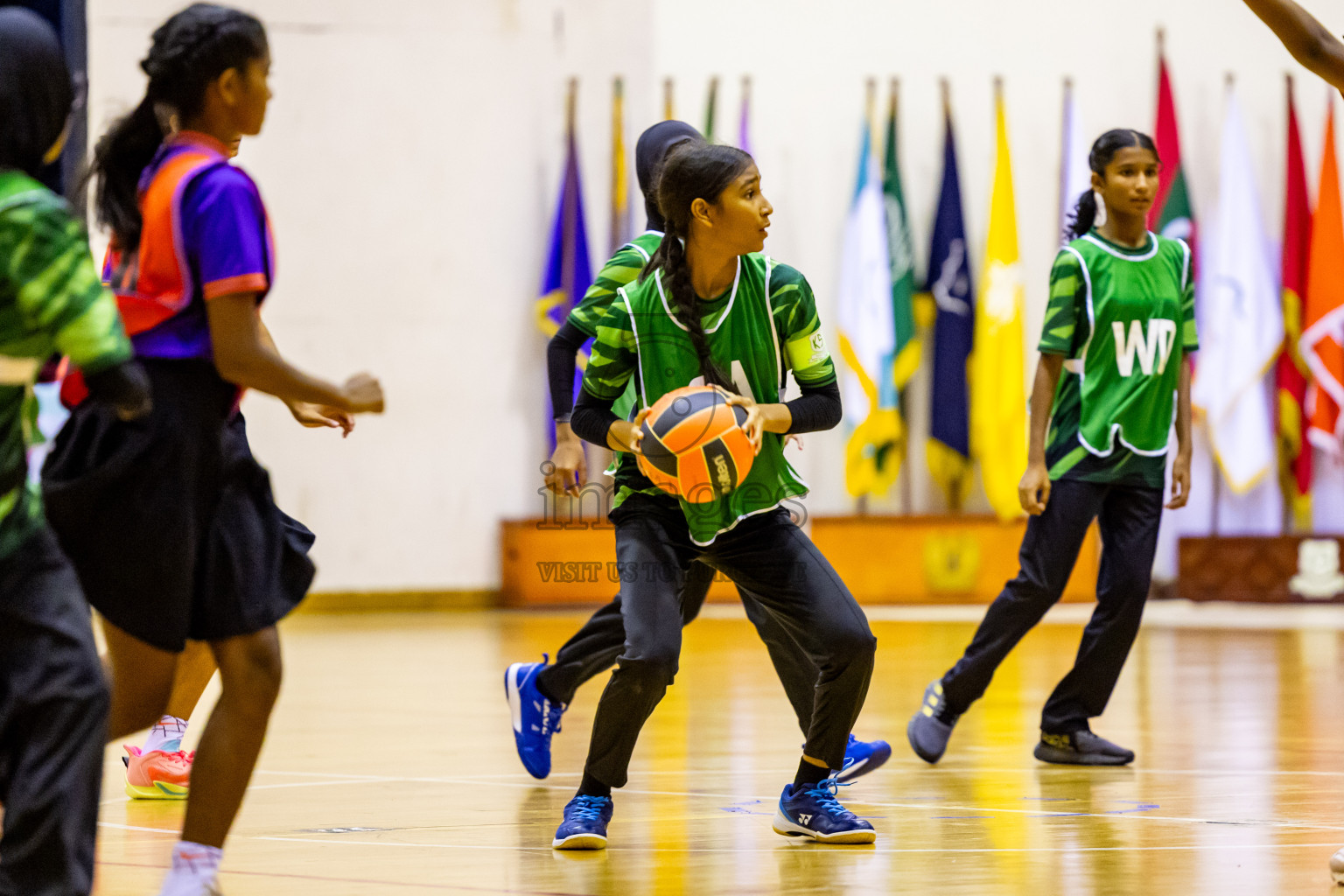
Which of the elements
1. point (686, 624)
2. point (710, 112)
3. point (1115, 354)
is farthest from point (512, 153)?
point (686, 624)

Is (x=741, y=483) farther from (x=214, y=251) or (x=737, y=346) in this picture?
(x=214, y=251)

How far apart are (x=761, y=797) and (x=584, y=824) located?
0.74 metres

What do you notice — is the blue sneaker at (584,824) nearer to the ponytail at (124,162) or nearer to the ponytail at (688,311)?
the ponytail at (688,311)

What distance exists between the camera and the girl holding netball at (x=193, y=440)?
240 cm

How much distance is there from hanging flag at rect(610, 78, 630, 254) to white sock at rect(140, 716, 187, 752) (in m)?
6.30

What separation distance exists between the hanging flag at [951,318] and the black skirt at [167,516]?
764cm

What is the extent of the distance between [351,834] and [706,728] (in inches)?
71.7

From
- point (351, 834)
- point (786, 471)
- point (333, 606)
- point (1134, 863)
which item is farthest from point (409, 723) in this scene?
point (333, 606)

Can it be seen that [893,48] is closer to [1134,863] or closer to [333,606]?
[333,606]

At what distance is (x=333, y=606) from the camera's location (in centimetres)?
980

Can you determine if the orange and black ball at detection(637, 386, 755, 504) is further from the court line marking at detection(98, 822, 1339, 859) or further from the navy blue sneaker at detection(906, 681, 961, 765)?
the navy blue sneaker at detection(906, 681, 961, 765)

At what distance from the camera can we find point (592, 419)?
3.27 metres

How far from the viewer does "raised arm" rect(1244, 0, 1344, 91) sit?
2.70m

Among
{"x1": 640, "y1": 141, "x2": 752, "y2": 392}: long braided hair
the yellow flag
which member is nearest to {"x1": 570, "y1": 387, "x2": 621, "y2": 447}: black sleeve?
{"x1": 640, "y1": 141, "x2": 752, "y2": 392}: long braided hair
